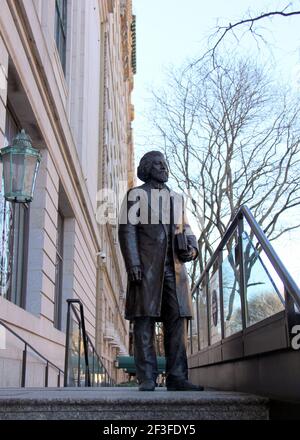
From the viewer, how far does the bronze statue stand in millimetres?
5645

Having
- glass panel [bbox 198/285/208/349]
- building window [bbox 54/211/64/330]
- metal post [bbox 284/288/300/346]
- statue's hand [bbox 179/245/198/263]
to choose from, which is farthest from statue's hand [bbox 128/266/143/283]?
building window [bbox 54/211/64/330]

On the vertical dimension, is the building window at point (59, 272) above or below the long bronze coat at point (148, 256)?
above

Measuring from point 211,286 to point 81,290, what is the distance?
1092 cm

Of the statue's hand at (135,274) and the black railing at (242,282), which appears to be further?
the statue's hand at (135,274)

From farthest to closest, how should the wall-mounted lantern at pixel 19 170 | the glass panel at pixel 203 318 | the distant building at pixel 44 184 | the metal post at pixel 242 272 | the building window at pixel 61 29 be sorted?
the building window at pixel 61 29
the distant building at pixel 44 184
the glass panel at pixel 203 318
the wall-mounted lantern at pixel 19 170
the metal post at pixel 242 272

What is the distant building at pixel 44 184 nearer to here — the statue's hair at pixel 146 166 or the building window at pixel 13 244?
the building window at pixel 13 244

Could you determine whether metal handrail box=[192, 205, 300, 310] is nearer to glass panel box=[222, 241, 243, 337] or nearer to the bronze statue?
glass panel box=[222, 241, 243, 337]

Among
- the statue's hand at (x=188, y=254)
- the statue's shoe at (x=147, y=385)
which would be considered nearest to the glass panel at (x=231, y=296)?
the statue's hand at (x=188, y=254)

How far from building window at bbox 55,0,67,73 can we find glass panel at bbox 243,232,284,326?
12.7 meters

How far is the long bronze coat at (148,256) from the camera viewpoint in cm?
564

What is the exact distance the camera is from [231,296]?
21.6 feet

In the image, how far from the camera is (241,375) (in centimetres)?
529

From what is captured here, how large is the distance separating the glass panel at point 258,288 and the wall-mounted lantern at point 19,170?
8.30 feet

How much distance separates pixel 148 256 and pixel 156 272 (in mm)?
177
